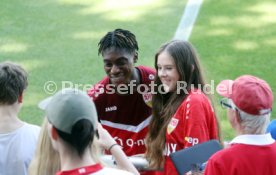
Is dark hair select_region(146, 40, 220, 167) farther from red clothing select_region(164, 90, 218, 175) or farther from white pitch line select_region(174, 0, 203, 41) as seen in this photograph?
white pitch line select_region(174, 0, 203, 41)

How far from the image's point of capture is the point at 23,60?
8344 mm

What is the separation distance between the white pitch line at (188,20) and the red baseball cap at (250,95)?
5221 millimetres

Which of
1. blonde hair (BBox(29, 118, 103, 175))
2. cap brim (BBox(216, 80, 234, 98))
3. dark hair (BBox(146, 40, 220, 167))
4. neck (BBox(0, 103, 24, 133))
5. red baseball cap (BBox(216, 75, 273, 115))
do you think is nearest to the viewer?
blonde hair (BBox(29, 118, 103, 175))

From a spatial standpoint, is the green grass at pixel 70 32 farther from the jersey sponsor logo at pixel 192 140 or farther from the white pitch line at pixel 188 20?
the jersey sponsor logo at pixel 192 140

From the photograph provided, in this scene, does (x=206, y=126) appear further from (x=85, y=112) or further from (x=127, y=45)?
(x=85, y=112)

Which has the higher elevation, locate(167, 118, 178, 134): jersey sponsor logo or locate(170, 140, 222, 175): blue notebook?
locate(167, 118, 178, 134): jersey sponsor logo

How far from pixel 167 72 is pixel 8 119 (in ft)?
3.86

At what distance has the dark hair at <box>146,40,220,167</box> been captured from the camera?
4.36 m

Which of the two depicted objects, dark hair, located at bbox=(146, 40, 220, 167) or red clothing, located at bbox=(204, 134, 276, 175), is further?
dark hair, located at bbox=(146, 40, 220, 167)

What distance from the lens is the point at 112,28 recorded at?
915cm

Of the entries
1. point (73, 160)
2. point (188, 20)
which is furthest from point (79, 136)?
point (188, 20)

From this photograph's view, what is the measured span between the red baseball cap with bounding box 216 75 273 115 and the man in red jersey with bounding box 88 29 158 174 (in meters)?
1.34

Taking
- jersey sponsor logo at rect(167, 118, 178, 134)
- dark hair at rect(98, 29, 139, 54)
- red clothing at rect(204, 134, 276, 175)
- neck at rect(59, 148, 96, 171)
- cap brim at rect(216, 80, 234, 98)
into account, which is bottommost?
red clothing at rect(204, 134, 276, 175)

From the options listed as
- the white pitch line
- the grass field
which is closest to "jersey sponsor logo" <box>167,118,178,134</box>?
the grass field
